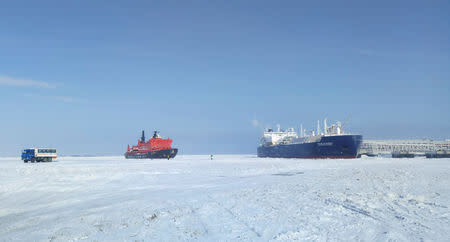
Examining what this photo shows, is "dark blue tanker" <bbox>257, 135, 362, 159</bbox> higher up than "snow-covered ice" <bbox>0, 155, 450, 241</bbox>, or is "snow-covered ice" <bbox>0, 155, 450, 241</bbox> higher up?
"dark blue tanker" <bbox>257, 135, 362, 159</bbox>

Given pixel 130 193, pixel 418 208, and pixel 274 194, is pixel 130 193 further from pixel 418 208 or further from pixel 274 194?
pixel 418 208

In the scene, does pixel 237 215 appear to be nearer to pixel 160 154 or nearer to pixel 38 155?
pixel 38 155

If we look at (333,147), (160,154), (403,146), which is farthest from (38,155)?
(403,146)

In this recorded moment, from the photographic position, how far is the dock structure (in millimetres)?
100500

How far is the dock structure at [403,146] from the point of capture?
10050 cm

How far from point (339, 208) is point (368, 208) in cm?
88

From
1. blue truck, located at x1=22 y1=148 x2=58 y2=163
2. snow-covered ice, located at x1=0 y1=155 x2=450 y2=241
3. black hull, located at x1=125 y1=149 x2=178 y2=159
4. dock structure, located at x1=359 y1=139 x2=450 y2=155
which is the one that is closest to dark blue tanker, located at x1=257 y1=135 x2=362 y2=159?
black hull, located at x1=125 y1=149 x2=178 y2=159

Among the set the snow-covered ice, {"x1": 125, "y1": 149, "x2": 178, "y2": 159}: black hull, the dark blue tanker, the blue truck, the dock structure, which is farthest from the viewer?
the dock structure

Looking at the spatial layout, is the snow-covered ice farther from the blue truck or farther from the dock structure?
the dock structure

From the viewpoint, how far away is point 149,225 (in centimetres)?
927

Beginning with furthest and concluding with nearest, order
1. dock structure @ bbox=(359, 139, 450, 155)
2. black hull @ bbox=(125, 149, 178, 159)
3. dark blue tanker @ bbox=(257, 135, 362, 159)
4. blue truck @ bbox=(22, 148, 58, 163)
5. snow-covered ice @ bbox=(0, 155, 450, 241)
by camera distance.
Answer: dock structure @ bbox=(359, 139, 450, 155) → black hull @ bbox=(125, 149, 178, 159) → dark blue tanker @ bbox=(257, 135, 362, 159) → blue truck @ bbox=(22, 148, 58, 163) → snow-covered ice @ bbox=(0, 155, 450, 241)

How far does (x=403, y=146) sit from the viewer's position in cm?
10644

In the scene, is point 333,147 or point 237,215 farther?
point 333,147

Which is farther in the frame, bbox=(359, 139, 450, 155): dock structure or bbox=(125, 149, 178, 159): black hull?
bbox=(359, 139, 450, 155): dock structure
